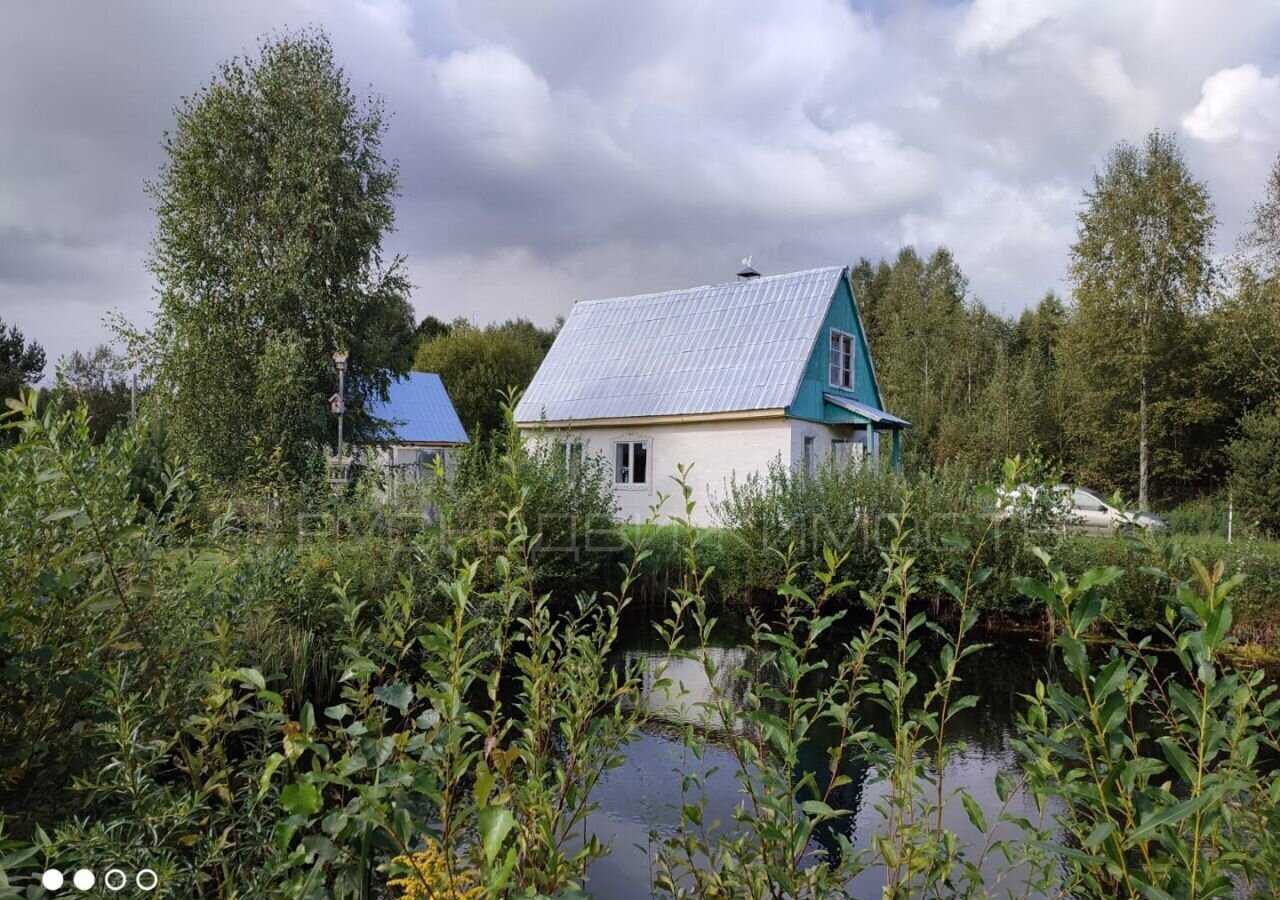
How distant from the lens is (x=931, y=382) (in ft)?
115

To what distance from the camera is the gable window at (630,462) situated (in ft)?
65.7

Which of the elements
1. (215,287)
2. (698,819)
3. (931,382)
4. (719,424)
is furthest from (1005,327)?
(698,819)

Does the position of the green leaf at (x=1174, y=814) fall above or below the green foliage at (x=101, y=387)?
below

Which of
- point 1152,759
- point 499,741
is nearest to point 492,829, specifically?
point 1152,759

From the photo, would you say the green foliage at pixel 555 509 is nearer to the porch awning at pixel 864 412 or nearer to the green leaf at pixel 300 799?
the green leaf at pixel 300 799

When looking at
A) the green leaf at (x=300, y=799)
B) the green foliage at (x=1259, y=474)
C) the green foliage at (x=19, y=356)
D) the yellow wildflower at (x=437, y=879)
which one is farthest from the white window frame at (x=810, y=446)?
the green foliage at (x=19, y=356)

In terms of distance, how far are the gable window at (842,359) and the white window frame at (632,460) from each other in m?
4.82

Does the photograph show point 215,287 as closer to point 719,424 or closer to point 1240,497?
point 719,424

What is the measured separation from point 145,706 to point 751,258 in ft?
69.9

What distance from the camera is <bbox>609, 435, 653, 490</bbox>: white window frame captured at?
1973 cm

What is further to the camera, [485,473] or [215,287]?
[215,287]

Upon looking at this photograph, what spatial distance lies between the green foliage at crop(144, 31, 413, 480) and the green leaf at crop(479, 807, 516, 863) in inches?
701

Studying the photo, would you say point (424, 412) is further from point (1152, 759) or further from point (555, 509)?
point (1152, 759)

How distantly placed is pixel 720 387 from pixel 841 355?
3774mm
